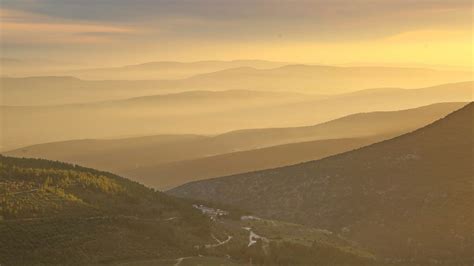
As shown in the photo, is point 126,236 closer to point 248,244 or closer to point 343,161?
point 248,244

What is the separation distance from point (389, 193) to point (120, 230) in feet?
183

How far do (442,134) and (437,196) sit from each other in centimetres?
2582

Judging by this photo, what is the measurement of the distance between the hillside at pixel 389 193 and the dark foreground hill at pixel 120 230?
1174 centimetres

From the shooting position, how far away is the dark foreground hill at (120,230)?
232ft

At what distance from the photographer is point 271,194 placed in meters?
129

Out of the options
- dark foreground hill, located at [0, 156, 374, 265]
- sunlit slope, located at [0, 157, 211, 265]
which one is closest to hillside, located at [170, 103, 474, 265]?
dark foreground hill, located at [0, 156, 374, 265]

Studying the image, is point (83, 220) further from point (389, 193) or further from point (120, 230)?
point (389, 193)

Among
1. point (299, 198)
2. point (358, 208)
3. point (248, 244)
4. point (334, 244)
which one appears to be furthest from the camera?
point (299, 198)

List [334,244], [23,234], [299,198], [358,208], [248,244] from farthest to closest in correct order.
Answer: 1. [299,198]
2. [358,208]
3. [334,244]
4. [248,244]
5. [23,234]

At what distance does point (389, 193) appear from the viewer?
119188 mm

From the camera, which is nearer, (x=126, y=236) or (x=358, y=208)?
(x=126, y=236)

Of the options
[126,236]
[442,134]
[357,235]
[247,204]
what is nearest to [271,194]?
[247,204]

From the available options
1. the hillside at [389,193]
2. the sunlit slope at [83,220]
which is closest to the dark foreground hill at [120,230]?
the sunlit slope at [83,220]

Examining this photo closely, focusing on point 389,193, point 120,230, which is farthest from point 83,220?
point 389,193
